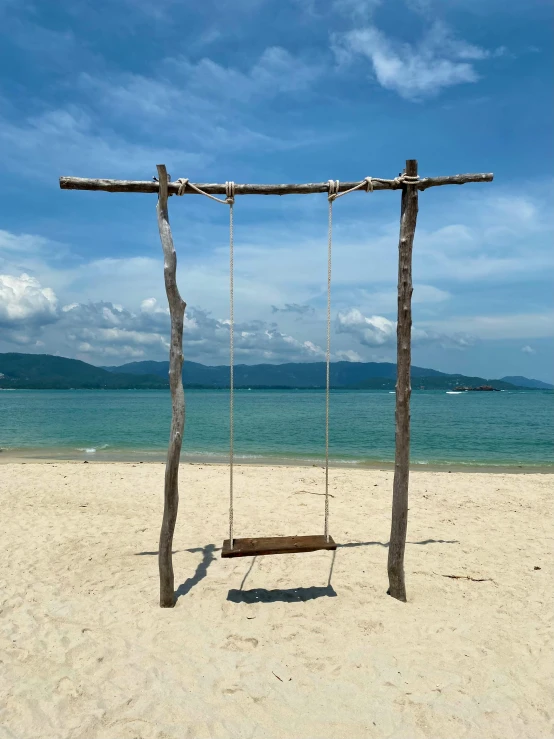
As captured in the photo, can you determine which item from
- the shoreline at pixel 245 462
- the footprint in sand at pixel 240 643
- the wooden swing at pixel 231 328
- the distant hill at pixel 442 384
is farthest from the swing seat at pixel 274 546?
the distant hill at pixel 442 384

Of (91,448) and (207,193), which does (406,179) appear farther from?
(91,448)

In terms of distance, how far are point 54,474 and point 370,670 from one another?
1020cm

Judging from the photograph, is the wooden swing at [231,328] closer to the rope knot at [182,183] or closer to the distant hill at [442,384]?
the rope knot at [182,183]

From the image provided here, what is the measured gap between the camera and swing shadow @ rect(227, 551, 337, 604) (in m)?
4.90

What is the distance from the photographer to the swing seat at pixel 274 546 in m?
4.64

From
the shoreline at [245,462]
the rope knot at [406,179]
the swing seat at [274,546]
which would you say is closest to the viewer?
the swing seat at [274,546]

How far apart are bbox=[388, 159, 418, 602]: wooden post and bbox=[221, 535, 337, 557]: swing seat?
71cm

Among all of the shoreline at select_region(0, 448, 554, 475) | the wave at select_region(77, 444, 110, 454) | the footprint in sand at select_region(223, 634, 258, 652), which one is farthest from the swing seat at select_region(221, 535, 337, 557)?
the wave at select_region(77, 444, 110, 454)

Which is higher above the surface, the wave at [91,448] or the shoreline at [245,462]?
the shoreline at [245,462]

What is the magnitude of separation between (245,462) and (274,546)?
11525 mm

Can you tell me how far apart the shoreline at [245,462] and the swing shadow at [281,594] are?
30.8 feet

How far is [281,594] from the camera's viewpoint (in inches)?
199

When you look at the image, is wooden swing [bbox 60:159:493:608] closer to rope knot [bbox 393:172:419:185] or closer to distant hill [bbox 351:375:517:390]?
rope knot [bbox 393:172:419:185]

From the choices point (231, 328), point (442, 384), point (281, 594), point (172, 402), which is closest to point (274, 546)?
point (281, 594)
